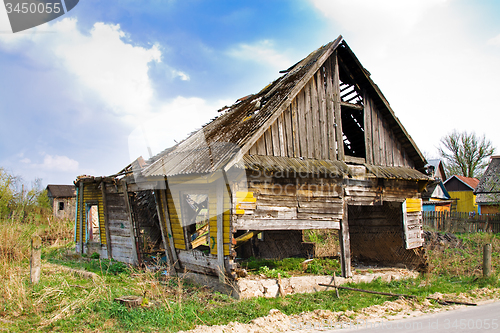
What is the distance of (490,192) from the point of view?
1048 inches

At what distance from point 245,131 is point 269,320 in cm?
449

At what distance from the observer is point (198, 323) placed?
5734mm

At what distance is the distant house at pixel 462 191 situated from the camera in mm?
35344

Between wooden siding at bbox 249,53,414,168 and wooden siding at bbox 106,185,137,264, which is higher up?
wooden siding at bbox 249,53,414,168

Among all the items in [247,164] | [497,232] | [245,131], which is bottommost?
[497,232]

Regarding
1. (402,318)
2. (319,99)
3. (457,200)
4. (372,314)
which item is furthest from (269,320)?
(457,200)

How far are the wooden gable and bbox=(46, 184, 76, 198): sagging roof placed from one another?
45.8 meters

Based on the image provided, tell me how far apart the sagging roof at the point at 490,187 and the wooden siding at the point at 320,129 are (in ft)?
66.7

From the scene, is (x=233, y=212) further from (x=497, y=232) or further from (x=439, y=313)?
(x=497, y=232)

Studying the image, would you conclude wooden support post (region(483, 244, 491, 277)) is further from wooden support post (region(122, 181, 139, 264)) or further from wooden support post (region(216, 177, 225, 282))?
wooden support post (region(122, 181, 139, 264))

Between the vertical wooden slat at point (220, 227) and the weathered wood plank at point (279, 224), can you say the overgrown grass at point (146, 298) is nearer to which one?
the vertical wooden slat at point (220, 227)

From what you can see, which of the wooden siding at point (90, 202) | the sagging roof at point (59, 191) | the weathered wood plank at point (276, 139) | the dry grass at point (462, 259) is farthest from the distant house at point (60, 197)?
the dry grass at point (462, 259)

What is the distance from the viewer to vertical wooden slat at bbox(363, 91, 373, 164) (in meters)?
10.7

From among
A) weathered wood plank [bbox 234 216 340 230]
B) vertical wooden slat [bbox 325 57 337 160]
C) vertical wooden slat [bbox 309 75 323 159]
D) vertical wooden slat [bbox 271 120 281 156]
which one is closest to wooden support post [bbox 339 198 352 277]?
weathered wood plank [bbox 234 216 340 230]
